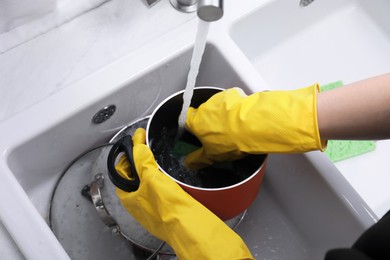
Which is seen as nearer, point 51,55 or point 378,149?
point 51,55

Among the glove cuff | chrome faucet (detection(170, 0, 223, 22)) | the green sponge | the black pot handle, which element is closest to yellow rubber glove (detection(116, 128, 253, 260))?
the black pot handle

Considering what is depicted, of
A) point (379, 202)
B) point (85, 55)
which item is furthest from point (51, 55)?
point (379, 202)

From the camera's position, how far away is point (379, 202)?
91 centimetres

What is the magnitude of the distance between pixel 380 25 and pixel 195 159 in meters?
0.61

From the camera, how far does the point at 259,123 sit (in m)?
0.65

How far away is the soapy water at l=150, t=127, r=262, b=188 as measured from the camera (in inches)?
29.5

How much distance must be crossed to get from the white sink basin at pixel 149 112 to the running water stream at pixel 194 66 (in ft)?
0.39

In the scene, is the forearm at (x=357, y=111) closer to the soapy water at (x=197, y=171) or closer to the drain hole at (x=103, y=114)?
the soapy water at (x=197, y=171)

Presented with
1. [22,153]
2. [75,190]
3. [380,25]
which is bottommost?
[380,25]

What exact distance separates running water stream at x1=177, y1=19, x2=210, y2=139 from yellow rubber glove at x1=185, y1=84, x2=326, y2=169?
0.06ft

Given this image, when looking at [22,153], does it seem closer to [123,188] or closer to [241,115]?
[123,188]

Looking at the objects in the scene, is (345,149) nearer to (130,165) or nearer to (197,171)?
(197,171)

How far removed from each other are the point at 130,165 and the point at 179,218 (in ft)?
0.36

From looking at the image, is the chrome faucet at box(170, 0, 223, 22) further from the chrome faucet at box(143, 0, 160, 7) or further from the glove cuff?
the chrome faucet at box(143, 0, 160, 7)
